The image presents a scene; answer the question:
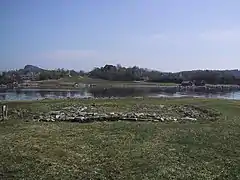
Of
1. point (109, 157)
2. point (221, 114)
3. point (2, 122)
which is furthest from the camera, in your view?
point (221, 114)

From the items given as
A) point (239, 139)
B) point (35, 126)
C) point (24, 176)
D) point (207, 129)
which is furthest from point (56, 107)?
point (24, 176)

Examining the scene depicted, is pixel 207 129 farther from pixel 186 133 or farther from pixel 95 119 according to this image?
pixel 95 119

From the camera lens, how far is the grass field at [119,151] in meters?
14.7

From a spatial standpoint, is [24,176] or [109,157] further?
[109,157]

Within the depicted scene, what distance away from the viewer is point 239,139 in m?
21.7

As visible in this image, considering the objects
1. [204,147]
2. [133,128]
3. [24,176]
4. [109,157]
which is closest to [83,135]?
[133,128]

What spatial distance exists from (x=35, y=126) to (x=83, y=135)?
513 cm

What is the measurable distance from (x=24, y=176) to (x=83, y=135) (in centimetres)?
854

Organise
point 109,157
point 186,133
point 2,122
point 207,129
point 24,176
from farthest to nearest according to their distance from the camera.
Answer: point 2,122, point 207,129, point 186,133, point 109,157, point 24,176

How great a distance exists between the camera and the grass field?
579 inches

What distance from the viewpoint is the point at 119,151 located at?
1812cm

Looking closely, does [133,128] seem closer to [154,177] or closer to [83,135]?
[83,135]

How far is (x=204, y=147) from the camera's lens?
19484 mm

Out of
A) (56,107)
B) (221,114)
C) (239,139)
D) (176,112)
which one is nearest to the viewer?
(239,139)
